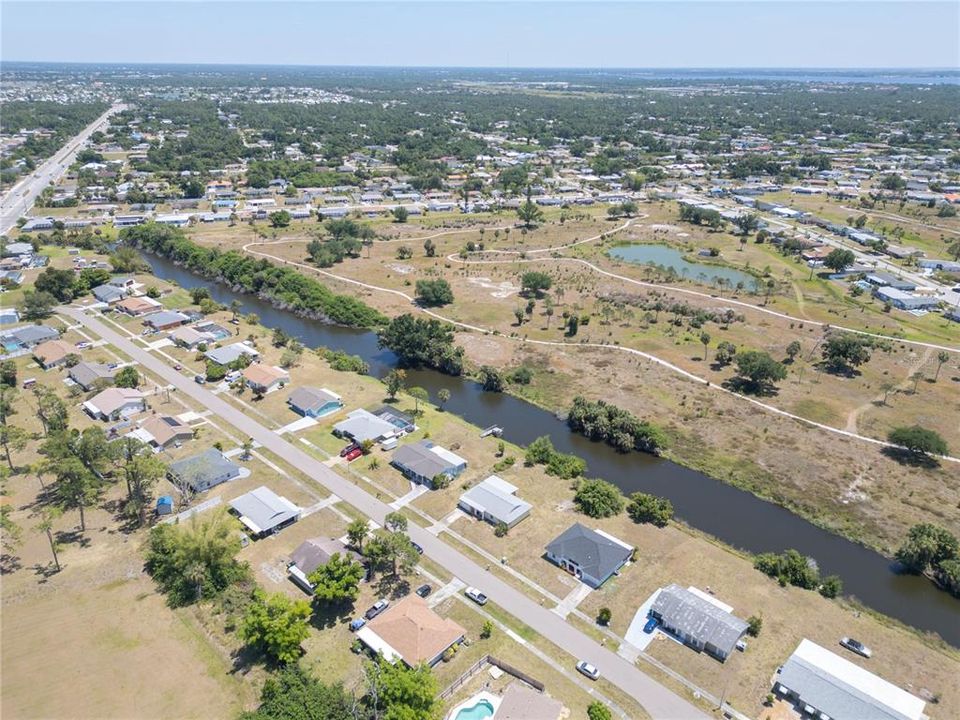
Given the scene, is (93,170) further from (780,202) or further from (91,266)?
(780,202)

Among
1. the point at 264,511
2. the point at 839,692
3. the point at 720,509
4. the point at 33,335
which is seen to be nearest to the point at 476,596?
the point at 264,511

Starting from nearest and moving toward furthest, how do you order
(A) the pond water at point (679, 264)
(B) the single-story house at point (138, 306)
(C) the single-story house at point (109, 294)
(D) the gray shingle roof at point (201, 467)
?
(D) the gray shingle roof at point (201, 467)
(B) the single-story house at point (138, 306)
(C) the single-story house at point (109, 294)
(A) the pond water at point (679, 264)

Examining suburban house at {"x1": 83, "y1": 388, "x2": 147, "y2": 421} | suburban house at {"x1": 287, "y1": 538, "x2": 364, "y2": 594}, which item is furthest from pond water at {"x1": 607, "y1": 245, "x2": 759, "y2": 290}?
suburban house at {"x1": 83, "y1": 388, "x2": 147, "y2": 421}

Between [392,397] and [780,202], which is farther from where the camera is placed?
[780,202]

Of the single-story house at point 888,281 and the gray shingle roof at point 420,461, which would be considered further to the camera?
the single-story house at point 888,281

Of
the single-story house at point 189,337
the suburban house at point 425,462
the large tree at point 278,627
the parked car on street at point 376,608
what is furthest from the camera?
the single-story house at point 189,337

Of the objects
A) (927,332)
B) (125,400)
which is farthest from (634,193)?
(125,400)

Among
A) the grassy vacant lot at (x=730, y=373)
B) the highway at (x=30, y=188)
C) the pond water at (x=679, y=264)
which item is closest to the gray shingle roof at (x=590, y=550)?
the grassy vacant lot at (x=730, y=373)

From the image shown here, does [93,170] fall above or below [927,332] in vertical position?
above

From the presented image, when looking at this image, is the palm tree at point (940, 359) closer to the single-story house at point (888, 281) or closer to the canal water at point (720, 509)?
the single-story house at point (888, 281)
